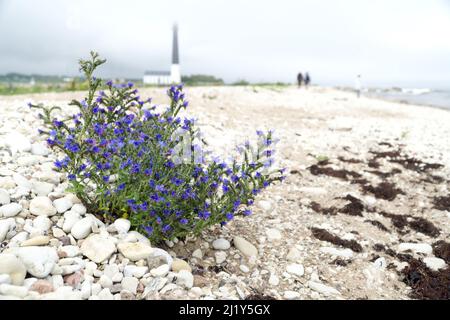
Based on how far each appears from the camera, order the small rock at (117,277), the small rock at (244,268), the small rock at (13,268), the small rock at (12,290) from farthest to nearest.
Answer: the small rock at (244,268)
the small rock at (117,277)
the small rock at (13,268)
the small rock at (12,290)

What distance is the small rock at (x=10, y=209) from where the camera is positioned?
405cm

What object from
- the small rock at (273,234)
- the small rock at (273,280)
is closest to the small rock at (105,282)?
the small rock at (273,280)

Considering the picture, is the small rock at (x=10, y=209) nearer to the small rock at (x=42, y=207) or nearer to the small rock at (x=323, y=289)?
the small rock at (x=42, y=207)

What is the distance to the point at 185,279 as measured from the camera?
3662 mm

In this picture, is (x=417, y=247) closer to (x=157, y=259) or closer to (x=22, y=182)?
(x=157, y=259)

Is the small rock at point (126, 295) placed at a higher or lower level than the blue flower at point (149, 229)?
lower

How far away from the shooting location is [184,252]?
14.5 feet

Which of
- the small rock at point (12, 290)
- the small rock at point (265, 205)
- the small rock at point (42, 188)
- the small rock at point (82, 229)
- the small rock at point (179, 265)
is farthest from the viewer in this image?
the small rock at point (265, 205)

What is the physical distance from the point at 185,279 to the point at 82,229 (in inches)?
45.5

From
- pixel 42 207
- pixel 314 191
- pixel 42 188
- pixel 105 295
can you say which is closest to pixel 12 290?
pixel 105 295

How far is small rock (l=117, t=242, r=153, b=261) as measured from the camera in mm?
3807

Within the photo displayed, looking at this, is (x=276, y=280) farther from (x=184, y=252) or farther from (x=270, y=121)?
(x=270, y=121)

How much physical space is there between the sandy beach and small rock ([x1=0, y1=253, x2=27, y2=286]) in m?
1.04

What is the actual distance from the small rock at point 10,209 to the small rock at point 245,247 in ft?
7.67
